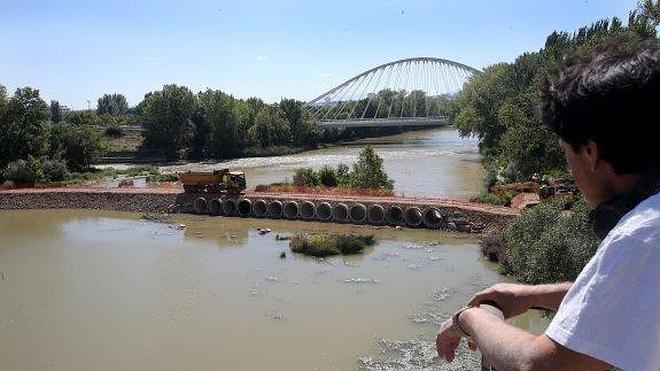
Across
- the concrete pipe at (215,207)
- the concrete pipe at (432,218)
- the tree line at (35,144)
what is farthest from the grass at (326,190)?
the tree line at (35,144)

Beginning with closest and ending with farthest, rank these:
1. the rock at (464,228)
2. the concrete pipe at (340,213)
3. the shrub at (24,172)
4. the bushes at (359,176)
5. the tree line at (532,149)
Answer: the tree line at (532,149), the rock at (464,228), the concrete pipe at (340,213), the bushes at (359,176), the shrub at (24,172)

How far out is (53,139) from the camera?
51.3 metres

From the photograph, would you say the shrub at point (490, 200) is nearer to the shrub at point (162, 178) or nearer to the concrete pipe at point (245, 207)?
the concrete pipe at point (245, 207)

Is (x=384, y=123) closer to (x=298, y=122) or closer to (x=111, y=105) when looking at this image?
(x=298, y=122)

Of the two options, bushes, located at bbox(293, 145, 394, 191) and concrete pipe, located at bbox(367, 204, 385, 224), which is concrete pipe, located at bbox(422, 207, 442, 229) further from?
bushes, located at bbox(293, 145, 394, 191)

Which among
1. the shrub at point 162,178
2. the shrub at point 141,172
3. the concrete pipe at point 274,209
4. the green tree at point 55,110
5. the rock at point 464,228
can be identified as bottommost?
the rock at point 464,228

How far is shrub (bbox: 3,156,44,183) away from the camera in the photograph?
4062cm

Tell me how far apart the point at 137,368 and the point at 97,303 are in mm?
5135

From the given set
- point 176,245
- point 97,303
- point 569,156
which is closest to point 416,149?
point 176,245

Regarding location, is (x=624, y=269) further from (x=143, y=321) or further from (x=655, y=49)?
(x=143, y=321)

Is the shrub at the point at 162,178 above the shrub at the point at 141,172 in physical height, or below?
below

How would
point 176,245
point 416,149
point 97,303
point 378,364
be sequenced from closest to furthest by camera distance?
point 378,364 < point 97,303 < point 176,245 < point 416,149

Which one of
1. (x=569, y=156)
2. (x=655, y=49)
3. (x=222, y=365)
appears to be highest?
(x=655, y=49)

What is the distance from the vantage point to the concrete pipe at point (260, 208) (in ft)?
103
